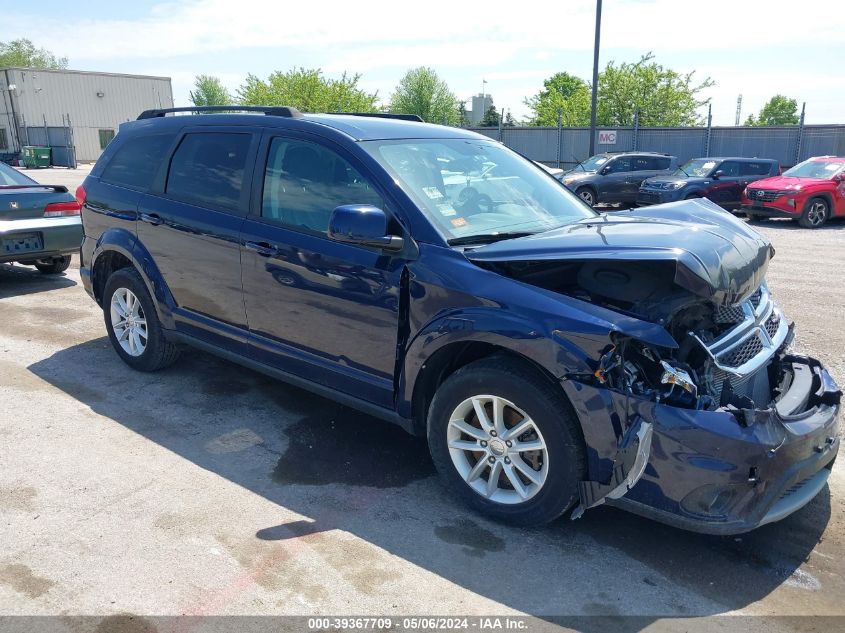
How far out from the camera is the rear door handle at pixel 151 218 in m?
4.93

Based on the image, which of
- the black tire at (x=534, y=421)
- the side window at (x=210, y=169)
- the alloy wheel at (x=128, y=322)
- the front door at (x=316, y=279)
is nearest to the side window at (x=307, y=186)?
the front door at (x=316, y=279)

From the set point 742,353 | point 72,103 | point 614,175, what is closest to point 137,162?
point 742,353

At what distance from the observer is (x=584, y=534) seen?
341cm

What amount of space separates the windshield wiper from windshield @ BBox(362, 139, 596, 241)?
11 mm

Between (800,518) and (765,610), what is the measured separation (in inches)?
34.6

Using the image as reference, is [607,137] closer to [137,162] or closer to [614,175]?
[614,175]

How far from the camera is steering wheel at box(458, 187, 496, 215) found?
3896 millimetres

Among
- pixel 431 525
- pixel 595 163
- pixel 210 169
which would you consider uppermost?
pixel 210 169

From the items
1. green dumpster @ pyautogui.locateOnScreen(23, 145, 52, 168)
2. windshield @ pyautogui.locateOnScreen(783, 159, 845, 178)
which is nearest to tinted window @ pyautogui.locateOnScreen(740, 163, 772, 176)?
windshield @ pyautogui.locateOnScreen(783, 159, 845, 178)

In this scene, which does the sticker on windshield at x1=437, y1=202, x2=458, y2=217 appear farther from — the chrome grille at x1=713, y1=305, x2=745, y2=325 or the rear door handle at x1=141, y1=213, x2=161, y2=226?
the rear door handle at x1=141, y1=213, x2=161, y2=226

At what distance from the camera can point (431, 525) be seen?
3.47m

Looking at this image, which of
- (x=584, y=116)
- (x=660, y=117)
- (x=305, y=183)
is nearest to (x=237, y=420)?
(x=305, y=183)

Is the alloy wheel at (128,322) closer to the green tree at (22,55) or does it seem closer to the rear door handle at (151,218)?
the rear door handle at (151,218)

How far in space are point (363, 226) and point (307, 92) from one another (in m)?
50.7
